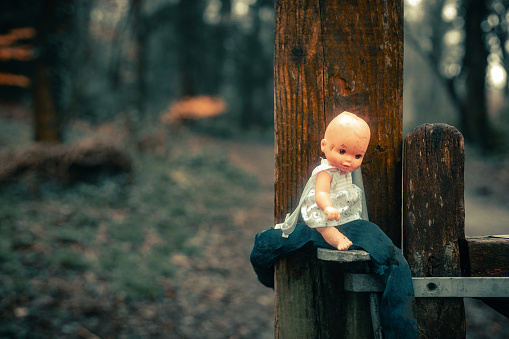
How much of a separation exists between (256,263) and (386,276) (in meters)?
0.39

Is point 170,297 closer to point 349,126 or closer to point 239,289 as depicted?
point 239,289

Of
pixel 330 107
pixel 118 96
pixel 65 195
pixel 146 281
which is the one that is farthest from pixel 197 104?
pixel 330 107

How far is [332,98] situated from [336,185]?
29 cm

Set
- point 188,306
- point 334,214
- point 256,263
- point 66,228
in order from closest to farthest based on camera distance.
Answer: point 334,214, point 256,263, point 188,306, point 66,228

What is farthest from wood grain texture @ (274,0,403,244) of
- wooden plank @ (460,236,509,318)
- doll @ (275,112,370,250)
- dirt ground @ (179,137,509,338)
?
dirt ground @ (179,137,509,338)

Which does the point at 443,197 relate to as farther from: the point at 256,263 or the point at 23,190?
the point at 23,190

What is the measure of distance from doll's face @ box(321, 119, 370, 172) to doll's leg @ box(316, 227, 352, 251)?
17 centimetres

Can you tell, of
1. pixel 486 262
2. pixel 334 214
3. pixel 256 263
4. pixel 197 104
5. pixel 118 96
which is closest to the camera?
pixel 334 214

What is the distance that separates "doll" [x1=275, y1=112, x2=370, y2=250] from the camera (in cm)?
96

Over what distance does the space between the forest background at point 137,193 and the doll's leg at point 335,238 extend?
3287mm

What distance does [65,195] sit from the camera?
22.3ft

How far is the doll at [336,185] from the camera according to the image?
964 mm

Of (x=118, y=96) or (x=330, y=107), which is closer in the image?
(x=330, y=107)

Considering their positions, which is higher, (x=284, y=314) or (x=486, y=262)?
(x=486, y=262)
